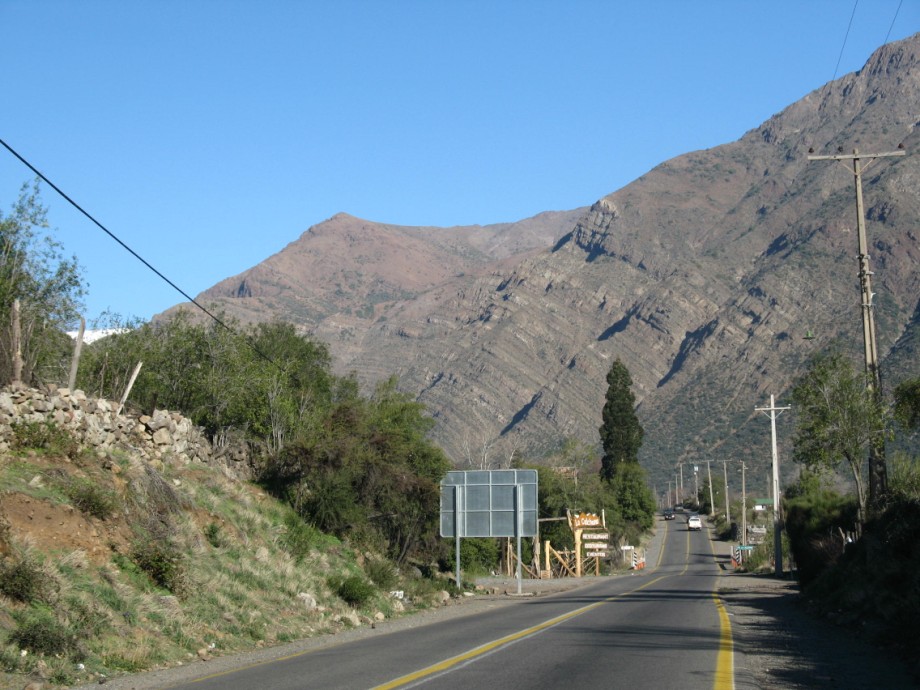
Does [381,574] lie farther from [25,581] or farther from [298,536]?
[25,581]

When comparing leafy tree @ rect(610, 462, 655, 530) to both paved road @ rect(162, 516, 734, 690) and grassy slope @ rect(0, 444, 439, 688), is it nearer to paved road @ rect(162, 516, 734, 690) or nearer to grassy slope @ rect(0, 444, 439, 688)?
grassy slope @ rect(0, 444, 439, 688)

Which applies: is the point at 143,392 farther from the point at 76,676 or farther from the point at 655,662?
the point at 655,662

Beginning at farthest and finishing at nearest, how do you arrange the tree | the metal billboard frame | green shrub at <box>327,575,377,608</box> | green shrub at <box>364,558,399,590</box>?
the metal billboard frame → green shrub at <box>364,558,399,590</box> → the tree → green shrub at <box>327,575,377,608</box>

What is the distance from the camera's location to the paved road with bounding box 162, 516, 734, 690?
1297 centimetres

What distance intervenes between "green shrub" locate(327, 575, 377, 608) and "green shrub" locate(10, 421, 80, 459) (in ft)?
A: 29.1

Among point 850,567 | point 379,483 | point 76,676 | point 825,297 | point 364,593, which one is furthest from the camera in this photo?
point 825,297

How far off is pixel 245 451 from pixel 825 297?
139 meters

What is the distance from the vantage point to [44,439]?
814 inches

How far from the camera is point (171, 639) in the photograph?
17.9m

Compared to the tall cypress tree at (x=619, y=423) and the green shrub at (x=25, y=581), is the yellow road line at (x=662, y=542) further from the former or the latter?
the green shrub at (x=25, y=581)

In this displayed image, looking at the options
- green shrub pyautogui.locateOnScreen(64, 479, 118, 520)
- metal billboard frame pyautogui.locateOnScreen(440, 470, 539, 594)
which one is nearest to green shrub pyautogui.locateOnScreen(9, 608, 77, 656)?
green shrub pyautogui.locateOnScreen(64, 479, 118, 520)

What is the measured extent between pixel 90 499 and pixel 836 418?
2048 centimetres

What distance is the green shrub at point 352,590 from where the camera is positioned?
1069 inches

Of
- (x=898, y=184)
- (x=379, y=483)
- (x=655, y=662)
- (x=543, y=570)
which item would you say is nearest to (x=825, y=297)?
(x=898, y=184)
